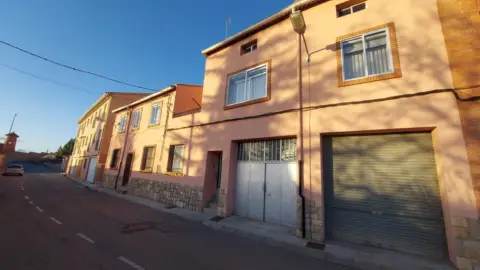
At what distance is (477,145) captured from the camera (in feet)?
15.4

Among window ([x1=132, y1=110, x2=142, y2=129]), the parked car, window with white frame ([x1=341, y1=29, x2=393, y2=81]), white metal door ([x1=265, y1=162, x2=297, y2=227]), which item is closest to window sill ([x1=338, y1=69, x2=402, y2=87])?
window with white frame ([x1=341, y1=29, x2=393, y2=81])

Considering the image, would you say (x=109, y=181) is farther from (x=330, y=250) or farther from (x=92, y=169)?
(x=330, y=250)

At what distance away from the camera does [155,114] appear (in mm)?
14906

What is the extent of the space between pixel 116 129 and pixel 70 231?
1489 centimetres

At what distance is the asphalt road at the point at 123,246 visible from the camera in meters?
4.28

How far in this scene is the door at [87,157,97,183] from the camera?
21500 mm

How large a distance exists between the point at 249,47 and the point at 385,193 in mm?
8067

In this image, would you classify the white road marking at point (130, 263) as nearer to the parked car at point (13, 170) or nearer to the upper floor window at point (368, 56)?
the upper floor window at point (368, 56)

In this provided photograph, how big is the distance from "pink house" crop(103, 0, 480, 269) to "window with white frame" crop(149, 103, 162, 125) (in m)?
5.76

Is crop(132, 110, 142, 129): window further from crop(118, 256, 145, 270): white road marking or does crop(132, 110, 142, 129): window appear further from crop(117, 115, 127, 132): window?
→ crop(118, 256, 145, 270): white road marking

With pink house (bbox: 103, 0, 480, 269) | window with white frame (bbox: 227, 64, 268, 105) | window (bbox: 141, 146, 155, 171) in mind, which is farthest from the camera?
window (bbox: 141, 146, 155, 171)

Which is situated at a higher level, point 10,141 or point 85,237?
point 10,141

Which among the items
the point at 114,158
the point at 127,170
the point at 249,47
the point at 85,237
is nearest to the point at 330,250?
the point at 85,237

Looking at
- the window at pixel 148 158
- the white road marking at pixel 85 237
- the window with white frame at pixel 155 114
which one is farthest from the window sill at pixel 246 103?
the window at pixel 148 158
